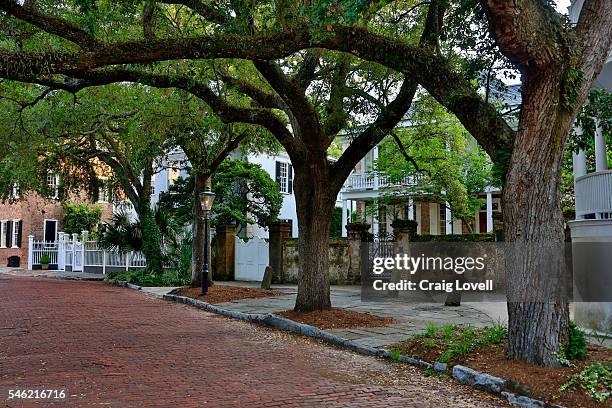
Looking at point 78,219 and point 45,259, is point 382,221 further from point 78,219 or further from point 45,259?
point 45,259

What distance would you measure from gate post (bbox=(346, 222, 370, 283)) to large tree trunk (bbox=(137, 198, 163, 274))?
815cm

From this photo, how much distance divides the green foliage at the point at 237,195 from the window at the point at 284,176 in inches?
158

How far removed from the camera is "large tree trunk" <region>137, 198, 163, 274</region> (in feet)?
78.5

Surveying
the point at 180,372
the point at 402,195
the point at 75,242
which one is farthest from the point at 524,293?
the point at 75,242

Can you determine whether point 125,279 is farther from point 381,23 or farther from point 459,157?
point 381,23

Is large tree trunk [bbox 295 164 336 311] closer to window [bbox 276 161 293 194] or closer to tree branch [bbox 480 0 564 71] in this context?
tree branch [bbox 480 0 564 71]

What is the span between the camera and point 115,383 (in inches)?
272

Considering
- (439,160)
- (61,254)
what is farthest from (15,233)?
(439,160)

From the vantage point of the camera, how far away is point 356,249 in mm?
21594

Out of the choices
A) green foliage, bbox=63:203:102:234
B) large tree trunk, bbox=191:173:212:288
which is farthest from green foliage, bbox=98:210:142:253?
green foliage, bbox=63:203:102:234

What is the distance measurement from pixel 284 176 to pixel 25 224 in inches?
716

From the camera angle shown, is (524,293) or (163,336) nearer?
(524,293)

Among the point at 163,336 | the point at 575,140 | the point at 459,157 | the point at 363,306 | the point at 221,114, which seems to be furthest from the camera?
the point at 459,157

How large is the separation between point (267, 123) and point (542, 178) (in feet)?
22.4
